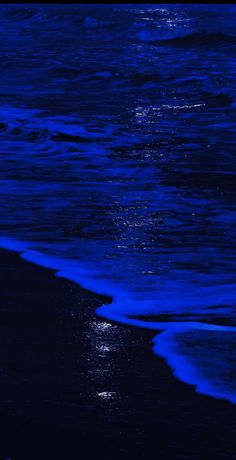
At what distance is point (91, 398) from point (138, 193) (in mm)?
4056

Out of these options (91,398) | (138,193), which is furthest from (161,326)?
(138,193)

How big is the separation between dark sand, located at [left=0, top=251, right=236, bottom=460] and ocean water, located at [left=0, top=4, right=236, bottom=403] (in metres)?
0.15

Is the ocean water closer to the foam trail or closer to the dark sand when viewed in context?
the foam trail

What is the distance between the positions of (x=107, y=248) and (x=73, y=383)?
2.14m

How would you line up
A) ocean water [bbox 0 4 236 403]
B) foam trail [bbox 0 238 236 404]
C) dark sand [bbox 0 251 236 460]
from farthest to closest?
ocean water [bbox 0 4 236 403], foam trail [bbox 0 238 236 404], dark sand [bbox 0 251 236 460]

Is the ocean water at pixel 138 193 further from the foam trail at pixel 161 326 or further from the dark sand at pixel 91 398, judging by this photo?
the dark sand at pixel 91 398

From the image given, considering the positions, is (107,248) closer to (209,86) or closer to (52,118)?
(52,118)

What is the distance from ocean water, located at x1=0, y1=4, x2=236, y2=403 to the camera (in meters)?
4.66

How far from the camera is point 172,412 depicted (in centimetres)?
355

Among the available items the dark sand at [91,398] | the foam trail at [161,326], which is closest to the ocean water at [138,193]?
the foam trail at [161,326]

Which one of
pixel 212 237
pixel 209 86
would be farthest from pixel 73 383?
pixel 209 86

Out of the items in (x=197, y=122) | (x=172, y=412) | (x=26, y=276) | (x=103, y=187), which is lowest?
(x=172, y=412)

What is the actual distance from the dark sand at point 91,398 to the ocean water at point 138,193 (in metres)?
0.15

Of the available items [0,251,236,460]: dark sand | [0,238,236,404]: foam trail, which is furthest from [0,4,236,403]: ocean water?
[0,251,236,460]: dark sand
